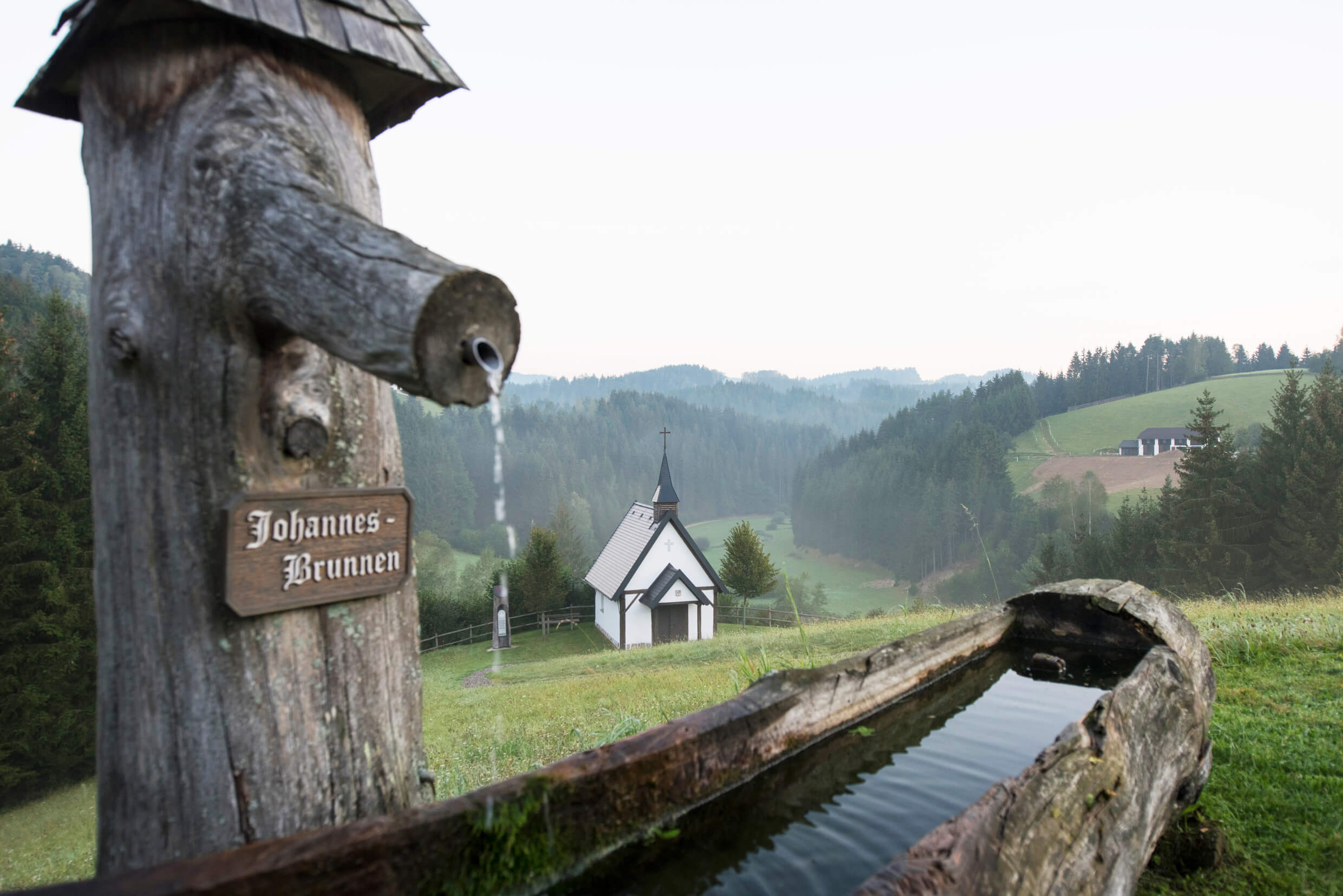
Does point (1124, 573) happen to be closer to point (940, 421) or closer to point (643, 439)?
point (940, 421)

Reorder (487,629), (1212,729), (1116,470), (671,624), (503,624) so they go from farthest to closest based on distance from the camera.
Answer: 1. (1116,470)
2. (487,629)
3. (671,624)
4. (503,624)
5. (1212,729)

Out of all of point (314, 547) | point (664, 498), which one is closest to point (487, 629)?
point (664, 498)

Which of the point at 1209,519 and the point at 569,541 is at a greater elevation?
the point at 1209,519

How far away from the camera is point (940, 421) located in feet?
309

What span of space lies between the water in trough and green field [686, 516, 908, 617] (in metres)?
40.7

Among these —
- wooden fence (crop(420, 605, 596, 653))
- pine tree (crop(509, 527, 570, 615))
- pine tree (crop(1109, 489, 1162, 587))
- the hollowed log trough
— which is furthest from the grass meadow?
pine tree (crop(1109, 489, 1162, 587))

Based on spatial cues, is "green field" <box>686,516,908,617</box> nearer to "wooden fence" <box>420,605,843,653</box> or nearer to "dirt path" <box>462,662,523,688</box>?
"wooden fence" <box>420,605,843,653</box>

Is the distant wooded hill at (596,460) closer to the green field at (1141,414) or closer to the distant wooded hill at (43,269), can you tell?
the distant wooded hill at (43,269)

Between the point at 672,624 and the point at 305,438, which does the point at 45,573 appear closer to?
the point at 305,438

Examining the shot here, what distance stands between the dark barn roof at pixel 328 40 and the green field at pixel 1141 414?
85.4 metres

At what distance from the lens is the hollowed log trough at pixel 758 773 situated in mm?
1558

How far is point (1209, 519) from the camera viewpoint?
98.1 ft

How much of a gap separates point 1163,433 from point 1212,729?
8211cm

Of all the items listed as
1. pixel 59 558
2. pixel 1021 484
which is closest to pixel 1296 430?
pixel 59 558
